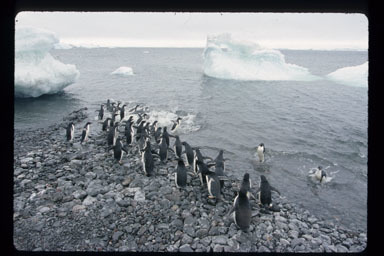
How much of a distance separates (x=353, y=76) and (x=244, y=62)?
353 inches

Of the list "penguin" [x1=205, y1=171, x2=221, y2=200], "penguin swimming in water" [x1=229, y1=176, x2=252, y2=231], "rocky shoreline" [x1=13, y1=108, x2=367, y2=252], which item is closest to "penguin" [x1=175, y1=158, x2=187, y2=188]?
"rocky shoreline" [x1=13, y1=108, x2=367, y2=252]

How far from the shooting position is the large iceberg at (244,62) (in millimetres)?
19641

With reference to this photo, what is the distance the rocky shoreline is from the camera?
310 cm

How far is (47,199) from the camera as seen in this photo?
12.6 ft

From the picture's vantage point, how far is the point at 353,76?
69.8 ft

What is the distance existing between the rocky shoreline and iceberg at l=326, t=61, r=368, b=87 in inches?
728

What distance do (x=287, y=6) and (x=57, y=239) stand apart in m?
3.31

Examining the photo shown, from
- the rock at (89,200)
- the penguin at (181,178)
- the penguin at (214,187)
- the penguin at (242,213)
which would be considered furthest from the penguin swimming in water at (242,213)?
the rock at (89,200)

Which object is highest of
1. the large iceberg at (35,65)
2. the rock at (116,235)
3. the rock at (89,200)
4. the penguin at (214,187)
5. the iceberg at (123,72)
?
the iceberg at (123,72)

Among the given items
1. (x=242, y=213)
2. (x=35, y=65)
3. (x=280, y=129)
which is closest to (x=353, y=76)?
(x=280, y=129)

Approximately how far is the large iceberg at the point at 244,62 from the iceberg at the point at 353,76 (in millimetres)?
2997

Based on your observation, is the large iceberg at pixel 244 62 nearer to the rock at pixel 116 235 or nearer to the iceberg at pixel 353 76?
the iceberg at pixel 353 76
